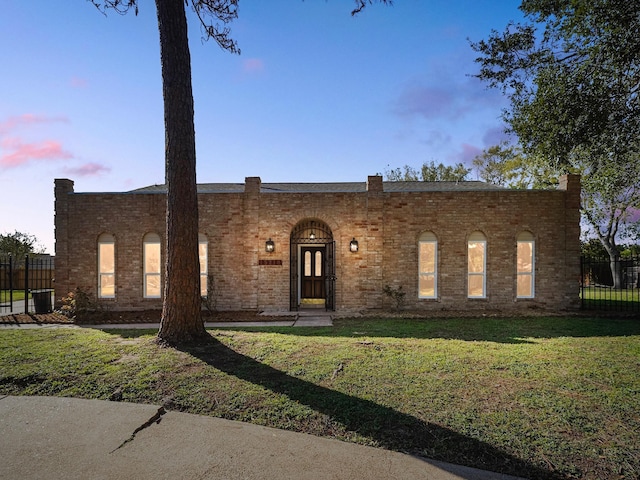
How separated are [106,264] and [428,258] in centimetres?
1059

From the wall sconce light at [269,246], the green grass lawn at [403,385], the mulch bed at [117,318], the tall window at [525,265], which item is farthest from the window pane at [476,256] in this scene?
the wall sconce light at [269,246]

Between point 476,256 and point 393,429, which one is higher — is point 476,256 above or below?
above

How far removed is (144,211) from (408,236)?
8648mm

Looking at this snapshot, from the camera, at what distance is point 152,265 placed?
475 inches

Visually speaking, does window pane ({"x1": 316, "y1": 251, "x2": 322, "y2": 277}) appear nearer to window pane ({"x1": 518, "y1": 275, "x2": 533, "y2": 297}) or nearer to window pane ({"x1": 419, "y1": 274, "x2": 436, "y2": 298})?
window pane ({"x1": 419, "y1": 274, "x2": 436, "y2": 298})

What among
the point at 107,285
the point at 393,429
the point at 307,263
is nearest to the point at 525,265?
the point at 307,263

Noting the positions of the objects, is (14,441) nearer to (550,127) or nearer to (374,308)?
(374,308)

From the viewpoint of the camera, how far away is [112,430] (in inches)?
143

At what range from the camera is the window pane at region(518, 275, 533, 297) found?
11.9 metres

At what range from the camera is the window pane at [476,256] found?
11.9 m

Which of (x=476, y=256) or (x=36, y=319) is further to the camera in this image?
(x=476, y=256)

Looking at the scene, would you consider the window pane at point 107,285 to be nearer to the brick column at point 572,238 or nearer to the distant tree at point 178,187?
the distant tree at point 178,187

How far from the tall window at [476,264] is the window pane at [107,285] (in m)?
11.7

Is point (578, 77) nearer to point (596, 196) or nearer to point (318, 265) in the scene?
point (318, 265)
